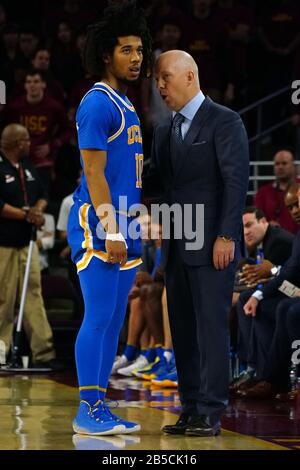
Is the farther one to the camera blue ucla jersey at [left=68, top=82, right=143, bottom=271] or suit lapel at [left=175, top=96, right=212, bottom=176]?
suit lapel at [left=175, top=96, right=212, bottom=176]

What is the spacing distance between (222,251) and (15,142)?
440 cm

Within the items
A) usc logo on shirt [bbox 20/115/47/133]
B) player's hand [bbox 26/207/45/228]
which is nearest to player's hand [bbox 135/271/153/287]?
player's hand [bbox 26/207/45/228]

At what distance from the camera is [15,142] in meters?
9.48

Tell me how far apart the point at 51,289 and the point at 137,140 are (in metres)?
4.96

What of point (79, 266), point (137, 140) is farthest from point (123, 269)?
point (137, 140)

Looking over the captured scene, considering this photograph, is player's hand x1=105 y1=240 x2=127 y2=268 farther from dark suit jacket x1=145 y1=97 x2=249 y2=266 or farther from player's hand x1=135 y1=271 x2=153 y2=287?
player's hand x1=135 y1=271 x2=153 y2=287

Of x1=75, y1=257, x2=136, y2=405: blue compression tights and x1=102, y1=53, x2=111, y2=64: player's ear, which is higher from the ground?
x1=102, y1=53, x2=111, y2=64: player's ear

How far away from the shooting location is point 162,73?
559 cm

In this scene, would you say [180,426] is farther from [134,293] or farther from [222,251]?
[134,293]

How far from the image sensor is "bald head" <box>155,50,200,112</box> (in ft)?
18.2

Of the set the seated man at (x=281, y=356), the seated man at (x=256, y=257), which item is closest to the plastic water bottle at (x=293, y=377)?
the seated man at (x=281, y=356)

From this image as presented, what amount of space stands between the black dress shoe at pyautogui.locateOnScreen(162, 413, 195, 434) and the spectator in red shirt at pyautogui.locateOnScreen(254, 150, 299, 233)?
4.36 meters

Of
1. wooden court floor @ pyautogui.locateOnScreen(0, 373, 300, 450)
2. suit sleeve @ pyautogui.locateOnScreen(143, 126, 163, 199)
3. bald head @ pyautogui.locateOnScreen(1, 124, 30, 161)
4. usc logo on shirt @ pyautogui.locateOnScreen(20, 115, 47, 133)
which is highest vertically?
usc logo on shirt @ pyautogui.locateOnScreen(20, 115, 47, 133)
